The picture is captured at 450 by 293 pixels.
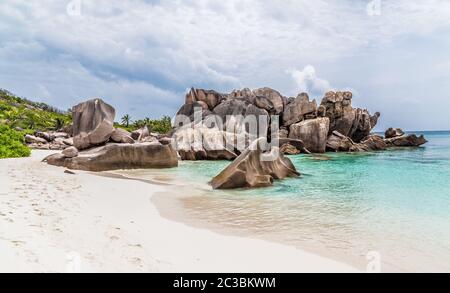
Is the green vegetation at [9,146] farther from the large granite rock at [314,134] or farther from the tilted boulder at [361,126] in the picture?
the tilted boulder at [361,126]

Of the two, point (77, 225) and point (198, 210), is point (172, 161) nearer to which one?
point (198, 210)

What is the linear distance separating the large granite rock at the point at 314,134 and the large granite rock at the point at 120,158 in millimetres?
26736

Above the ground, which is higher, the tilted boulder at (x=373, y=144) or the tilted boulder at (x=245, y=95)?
the tilted boulder at (x=245, y=95)

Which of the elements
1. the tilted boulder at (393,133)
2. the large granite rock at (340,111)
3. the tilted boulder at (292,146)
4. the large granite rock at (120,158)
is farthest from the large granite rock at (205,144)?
the tilted boulder at (393,133)

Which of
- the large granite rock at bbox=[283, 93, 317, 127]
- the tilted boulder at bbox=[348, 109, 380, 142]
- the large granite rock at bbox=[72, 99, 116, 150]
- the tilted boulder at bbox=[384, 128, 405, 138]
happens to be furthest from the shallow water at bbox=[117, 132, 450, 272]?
the tilted boulder at bbox=[384, 128, 405, 138]

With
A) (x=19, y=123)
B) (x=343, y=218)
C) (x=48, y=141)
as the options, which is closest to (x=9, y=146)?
(x=48, y=141)

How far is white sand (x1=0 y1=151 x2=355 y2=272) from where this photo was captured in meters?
3.78

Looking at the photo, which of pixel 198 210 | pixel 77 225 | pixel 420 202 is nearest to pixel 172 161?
pixel 198 210

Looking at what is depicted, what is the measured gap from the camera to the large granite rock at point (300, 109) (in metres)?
47.5

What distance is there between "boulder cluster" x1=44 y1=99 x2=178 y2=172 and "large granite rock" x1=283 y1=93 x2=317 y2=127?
29734 millimetres

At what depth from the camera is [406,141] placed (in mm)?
57031

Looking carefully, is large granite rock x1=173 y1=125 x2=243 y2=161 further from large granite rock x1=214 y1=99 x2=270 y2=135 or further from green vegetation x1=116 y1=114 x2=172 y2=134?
green vegetation x1=116 y1=114 x2=172 y2=134

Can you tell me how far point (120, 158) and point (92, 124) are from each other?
324 centimetres
